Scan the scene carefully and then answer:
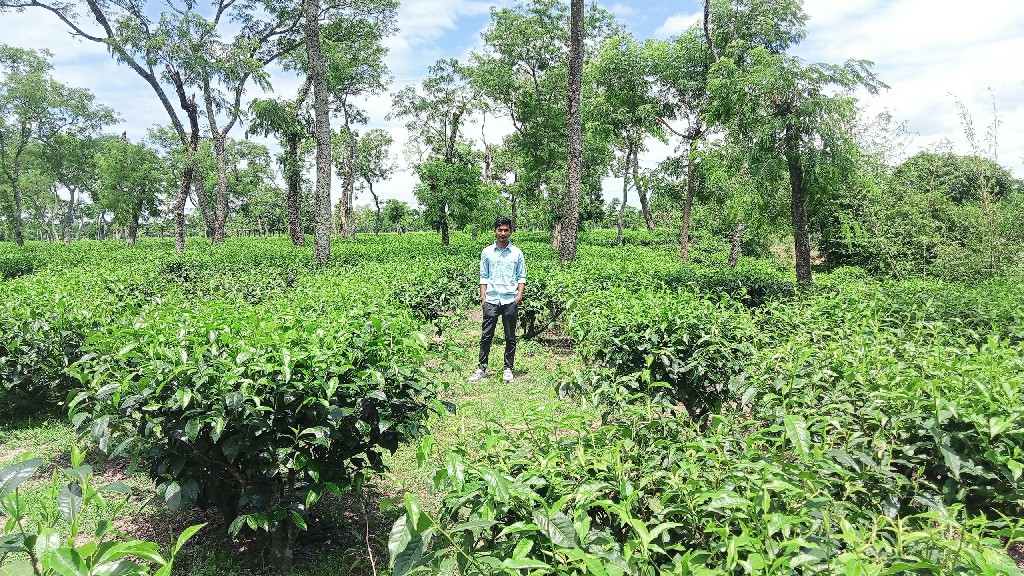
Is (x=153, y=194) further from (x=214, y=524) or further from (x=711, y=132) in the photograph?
(x=214, y=524)

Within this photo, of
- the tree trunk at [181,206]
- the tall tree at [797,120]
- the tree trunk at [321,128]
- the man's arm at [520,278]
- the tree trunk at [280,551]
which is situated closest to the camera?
the tree trunk at [280,551]

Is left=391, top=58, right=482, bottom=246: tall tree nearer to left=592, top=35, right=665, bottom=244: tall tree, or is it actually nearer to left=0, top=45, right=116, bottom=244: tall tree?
left=592, top=35, right=665, bottom=244: tall tree

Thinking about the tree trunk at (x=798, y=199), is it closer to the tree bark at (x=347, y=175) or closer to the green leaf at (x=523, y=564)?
the green leaf at (x=523, y=564)

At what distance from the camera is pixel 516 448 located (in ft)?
6.75

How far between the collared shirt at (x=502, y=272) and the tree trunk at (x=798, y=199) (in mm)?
6350

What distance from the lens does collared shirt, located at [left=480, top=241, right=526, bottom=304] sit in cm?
671

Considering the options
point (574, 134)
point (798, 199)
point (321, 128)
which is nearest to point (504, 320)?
point (798, 199)

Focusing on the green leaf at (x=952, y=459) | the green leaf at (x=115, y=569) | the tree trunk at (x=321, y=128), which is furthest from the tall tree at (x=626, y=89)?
the green leaf at (x=115, y=569)

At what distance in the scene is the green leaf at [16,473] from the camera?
119cm

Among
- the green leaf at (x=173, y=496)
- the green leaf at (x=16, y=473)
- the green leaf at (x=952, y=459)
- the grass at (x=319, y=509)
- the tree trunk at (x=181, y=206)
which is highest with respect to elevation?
the tree trunk at (x=181, y=206)

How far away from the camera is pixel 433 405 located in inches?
112

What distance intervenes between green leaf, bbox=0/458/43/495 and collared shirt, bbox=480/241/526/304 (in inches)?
219

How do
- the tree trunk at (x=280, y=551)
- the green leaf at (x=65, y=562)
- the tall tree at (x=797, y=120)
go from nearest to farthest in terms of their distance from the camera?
the green leaf at (x=65, y=562), the tree trunk at (x=280, y=551), the tall tree at (x=797, y=120)

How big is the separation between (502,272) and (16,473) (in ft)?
18.4
